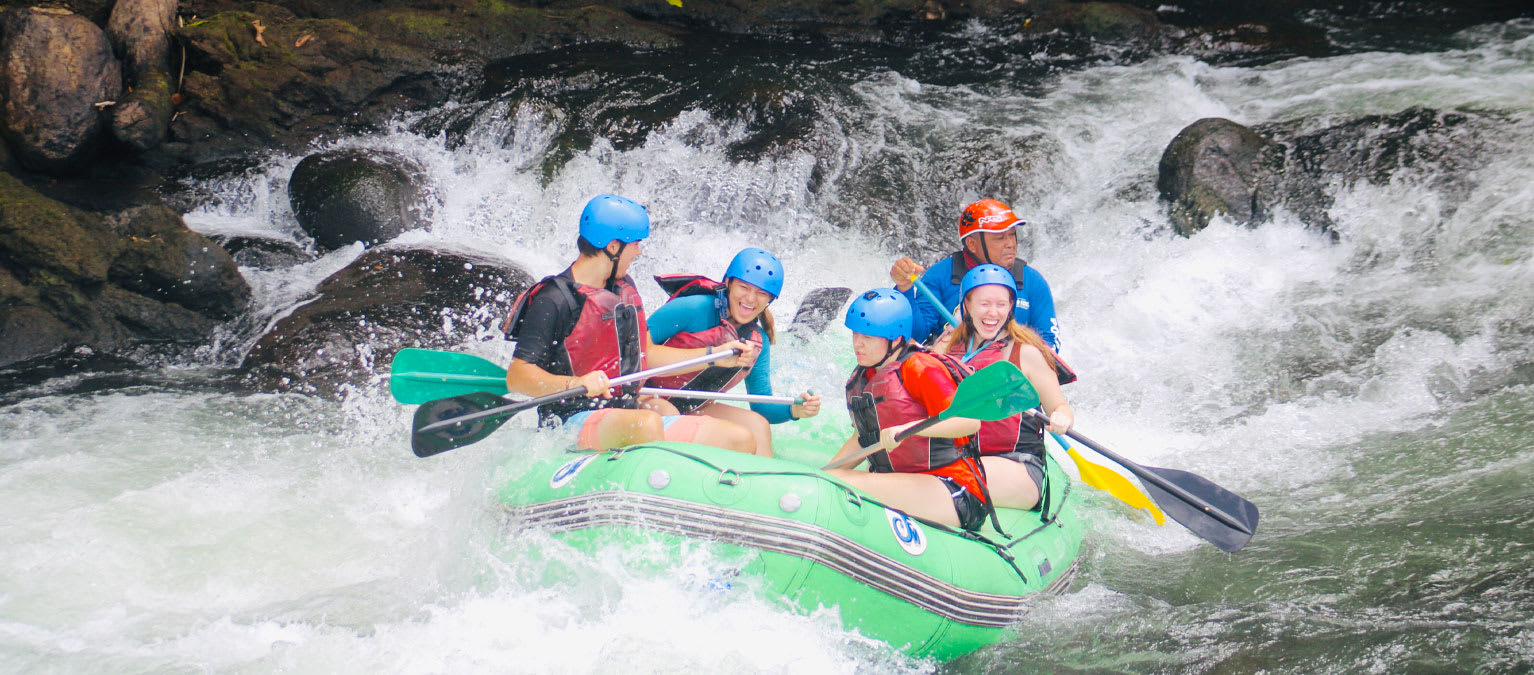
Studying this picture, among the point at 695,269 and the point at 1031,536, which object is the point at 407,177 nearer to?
the point at 695,269

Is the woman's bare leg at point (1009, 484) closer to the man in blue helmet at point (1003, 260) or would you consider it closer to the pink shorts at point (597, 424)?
the man in blue helmet at point (1003, 260)

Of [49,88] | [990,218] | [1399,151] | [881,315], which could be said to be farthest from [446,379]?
[1399,151]

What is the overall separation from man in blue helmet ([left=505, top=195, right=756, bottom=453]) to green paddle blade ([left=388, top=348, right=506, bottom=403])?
1.10 feet

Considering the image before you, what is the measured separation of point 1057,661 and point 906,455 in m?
0.86

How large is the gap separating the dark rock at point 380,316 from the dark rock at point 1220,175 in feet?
15.3

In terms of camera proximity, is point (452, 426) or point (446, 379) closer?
point (452, 426)

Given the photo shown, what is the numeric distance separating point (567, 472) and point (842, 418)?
70.3 inches

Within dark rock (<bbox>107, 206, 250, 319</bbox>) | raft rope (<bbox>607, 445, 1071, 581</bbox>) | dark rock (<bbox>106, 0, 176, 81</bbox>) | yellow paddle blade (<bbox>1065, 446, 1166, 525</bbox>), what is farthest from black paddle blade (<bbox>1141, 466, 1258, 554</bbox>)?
dark rock (<bbox>106, 0, 176, 81</bbox>)

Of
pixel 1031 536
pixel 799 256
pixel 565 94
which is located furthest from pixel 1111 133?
pixel 1031 536

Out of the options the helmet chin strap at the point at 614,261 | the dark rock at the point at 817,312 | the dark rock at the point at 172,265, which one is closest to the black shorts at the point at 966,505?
the helmet chin strap at the point at 614,261

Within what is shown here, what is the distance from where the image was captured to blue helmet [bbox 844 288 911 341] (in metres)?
3.58

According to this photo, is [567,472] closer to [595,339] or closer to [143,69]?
[595,339]

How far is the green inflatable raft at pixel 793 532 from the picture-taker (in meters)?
3.13

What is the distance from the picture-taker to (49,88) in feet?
22.7
